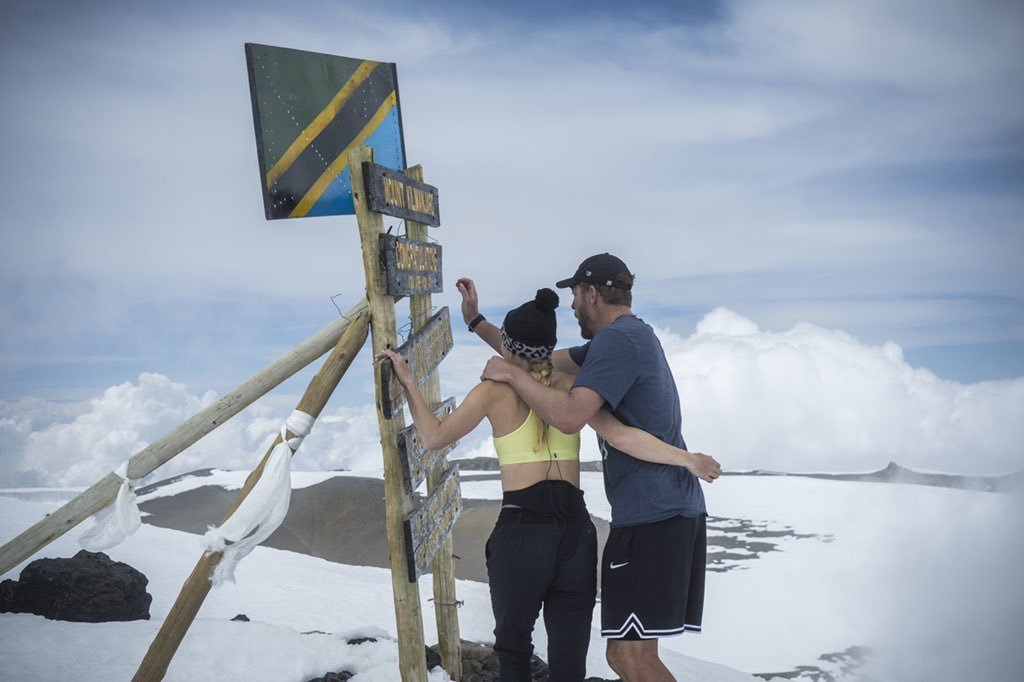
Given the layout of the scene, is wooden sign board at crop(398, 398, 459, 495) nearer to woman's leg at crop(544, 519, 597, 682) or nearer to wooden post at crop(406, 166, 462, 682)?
wooden post at crop(406, 166, 462, 682)

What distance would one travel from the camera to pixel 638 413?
412cm

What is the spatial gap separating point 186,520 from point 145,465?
10.1 metres

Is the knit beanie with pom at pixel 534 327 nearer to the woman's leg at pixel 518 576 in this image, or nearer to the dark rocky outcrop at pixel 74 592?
the woman's leg at pixel 518 576

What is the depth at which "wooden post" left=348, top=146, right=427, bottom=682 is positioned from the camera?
459cm

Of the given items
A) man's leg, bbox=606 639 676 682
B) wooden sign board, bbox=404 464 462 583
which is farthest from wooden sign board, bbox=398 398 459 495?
man's leg, bbox=606 639 676 682

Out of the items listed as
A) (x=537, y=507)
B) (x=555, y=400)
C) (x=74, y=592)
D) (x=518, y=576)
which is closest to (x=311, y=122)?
(x=555, y=400)

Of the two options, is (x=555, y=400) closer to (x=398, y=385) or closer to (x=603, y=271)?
(x=603, y=271)

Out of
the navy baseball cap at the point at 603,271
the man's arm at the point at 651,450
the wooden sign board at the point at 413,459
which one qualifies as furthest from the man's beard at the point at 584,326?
the wooden sign board at the point at 413,459

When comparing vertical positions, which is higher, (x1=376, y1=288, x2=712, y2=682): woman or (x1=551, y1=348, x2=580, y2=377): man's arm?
(x1=551, y1=348, x2=580, y2=377): man's arm

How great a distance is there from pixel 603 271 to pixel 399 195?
4.88 ft

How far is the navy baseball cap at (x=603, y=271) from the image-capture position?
425cm

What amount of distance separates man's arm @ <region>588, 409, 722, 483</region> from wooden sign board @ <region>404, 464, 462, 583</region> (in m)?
1.44

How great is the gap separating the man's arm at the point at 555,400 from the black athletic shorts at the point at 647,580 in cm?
68

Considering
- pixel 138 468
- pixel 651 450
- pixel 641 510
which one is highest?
pixel 138 468
